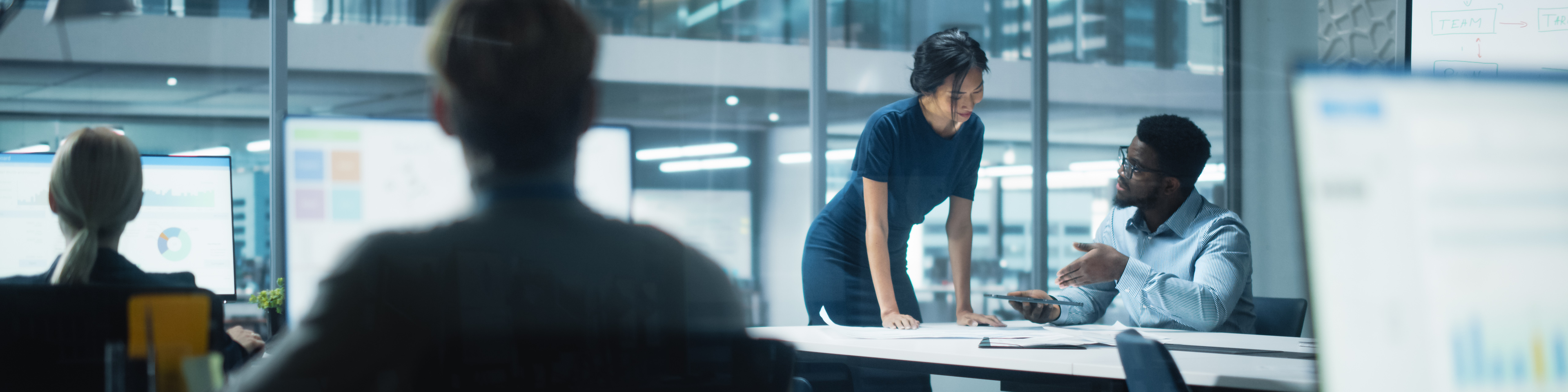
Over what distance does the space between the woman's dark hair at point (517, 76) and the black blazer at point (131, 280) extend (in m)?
0.41

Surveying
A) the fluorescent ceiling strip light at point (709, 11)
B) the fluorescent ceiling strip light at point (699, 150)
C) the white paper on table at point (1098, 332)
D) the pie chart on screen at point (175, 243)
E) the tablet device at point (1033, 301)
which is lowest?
the white paper on table at point (1098, 332)

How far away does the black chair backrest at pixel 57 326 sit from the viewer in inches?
35.4

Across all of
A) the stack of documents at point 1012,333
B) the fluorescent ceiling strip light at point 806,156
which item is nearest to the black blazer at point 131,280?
the stack of documents at point 1012,333

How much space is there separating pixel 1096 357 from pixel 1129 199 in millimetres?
840

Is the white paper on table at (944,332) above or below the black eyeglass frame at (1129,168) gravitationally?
below

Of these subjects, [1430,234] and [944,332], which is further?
[944,332]

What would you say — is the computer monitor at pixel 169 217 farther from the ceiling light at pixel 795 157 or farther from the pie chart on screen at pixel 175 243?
the ceiling light at pixel 795 157

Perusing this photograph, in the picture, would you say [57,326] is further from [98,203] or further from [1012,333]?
[1012,333]

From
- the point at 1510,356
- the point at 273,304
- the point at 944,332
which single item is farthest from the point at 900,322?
the point at 1510,356

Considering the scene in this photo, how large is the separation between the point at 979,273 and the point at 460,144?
4490 millimetres

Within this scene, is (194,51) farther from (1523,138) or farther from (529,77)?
(1523,138)

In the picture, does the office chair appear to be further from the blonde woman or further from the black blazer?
the blonde woman

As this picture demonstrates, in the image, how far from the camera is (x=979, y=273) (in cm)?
486

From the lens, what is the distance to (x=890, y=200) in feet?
7.69
